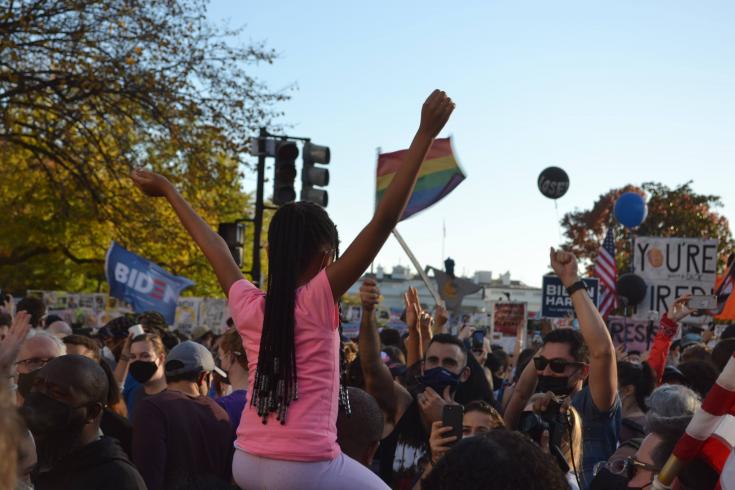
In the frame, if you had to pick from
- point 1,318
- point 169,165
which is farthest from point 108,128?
point 1,318

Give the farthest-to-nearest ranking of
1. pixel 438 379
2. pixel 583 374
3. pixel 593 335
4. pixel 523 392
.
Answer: pixel 438 379
pixel 523 392
pixel 583 374
pixel 593 335

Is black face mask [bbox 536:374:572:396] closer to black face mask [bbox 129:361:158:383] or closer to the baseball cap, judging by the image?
the baseball cap

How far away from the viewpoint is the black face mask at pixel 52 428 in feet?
12.8

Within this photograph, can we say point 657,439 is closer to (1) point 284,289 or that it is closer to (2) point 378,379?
(1) point 284,289

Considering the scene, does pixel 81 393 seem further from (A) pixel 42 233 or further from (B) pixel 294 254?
(A) pixel 42 233

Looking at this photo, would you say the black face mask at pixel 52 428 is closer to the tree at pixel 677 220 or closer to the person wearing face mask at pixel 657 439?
the person wearing face mask at pixel 657 439

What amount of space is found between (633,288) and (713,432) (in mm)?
11940

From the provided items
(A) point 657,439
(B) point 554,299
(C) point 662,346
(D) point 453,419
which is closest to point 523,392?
(A) point 657,439

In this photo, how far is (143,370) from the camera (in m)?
6.89

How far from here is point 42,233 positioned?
34781 millimetres

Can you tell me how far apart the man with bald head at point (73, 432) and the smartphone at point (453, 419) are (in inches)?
46.8

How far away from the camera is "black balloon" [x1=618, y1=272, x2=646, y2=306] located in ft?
46.2

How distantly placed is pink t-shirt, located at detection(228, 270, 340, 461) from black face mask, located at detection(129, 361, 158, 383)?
383 centimetres

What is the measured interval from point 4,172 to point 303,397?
25.0 meters
